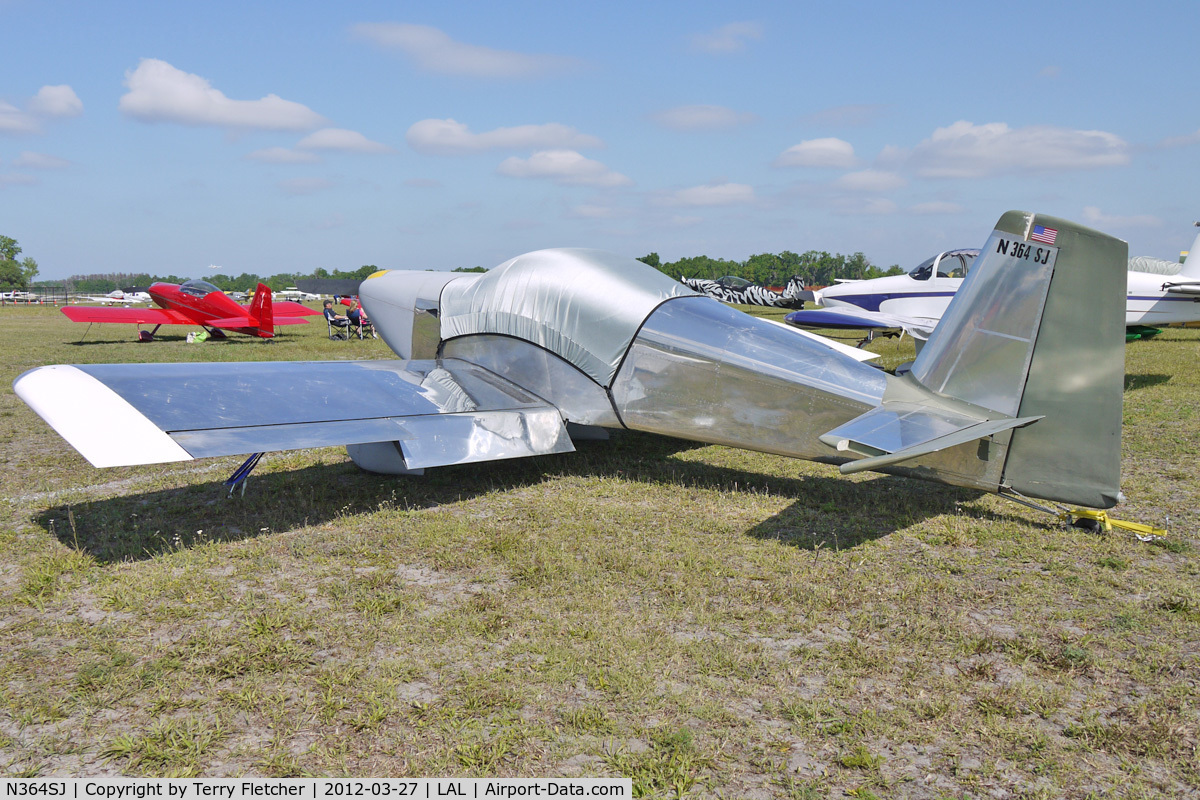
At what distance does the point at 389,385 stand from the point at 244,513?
1.49 meters

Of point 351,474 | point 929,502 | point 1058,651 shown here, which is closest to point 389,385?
point 351,474

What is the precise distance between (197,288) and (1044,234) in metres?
24.6

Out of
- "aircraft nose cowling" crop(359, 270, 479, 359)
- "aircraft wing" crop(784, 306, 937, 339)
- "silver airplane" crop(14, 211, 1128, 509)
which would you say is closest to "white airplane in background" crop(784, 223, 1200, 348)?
"aircraft wing" crop(784, 306, 937, 339)

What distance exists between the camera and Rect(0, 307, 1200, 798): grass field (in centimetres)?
275

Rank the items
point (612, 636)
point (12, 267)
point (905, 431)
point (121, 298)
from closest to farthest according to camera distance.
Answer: point (612, 636)
point (905, 431)
point (121, 298)
point (12, 267)

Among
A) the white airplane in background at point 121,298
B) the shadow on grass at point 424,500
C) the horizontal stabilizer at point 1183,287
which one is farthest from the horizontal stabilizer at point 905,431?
the white airplane in background at point 121,298

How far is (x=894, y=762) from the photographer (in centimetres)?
272

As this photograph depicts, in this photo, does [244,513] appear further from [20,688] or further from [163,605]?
[20,688]

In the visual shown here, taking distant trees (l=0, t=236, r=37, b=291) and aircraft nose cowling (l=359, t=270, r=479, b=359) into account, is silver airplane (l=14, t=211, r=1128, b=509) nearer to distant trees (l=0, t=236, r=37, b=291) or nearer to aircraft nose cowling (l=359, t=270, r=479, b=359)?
aircraft nose cowling (l=359, t=270, r=479, b=359)

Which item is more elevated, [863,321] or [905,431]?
[863,321]

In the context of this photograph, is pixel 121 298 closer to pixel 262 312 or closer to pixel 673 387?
pixel 262 312

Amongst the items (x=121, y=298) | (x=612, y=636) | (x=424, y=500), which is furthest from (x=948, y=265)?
(x=121, y=298)

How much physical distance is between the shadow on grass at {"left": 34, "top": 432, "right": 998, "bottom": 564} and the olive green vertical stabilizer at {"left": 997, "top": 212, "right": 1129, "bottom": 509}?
993 mm

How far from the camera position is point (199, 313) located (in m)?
23.5
